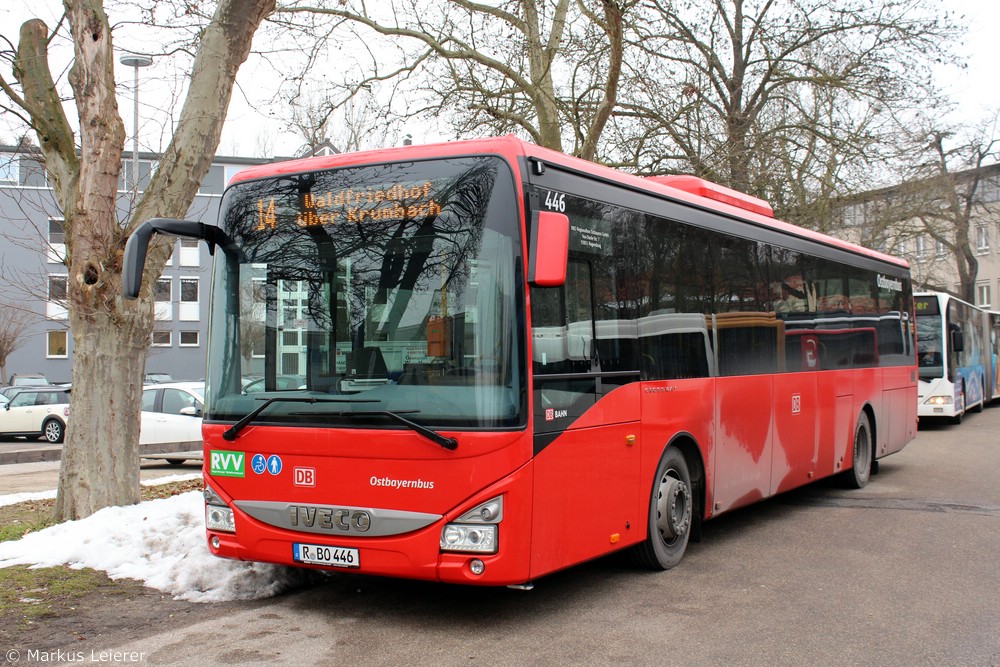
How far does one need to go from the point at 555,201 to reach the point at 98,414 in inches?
201

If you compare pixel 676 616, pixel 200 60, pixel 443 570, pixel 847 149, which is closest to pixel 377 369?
pixel 443 570

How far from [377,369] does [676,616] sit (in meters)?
2.55

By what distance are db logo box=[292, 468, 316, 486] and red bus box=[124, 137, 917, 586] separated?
0.04ft

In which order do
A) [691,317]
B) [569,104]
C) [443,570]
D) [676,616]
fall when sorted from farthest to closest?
[569,104], [691,317], [676,616], [443,570]

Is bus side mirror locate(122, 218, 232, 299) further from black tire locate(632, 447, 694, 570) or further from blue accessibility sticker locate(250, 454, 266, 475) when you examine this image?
black tire locate(632, 447, 694, 570)

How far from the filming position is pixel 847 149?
21.9 meters

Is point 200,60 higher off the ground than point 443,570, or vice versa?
point 200,60

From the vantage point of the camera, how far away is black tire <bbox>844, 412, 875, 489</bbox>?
12812 millimetres

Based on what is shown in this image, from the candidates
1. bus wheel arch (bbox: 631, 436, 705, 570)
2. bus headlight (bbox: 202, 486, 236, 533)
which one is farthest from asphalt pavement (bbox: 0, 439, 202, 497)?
bus wheel arch (bbox: 631, 436, 705, 570)

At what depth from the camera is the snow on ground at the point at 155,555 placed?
706 cm

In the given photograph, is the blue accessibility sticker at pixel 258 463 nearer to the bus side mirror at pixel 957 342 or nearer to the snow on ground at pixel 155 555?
the snow on ground at pixel 155 555

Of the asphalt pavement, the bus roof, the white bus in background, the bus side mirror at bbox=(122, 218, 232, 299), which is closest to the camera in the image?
the bus side mirror at bbox=(122, 218, 232, 299)

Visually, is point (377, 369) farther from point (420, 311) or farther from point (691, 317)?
point (691, 317)

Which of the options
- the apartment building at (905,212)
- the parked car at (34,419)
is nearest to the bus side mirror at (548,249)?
the apartment building at (905,212)
